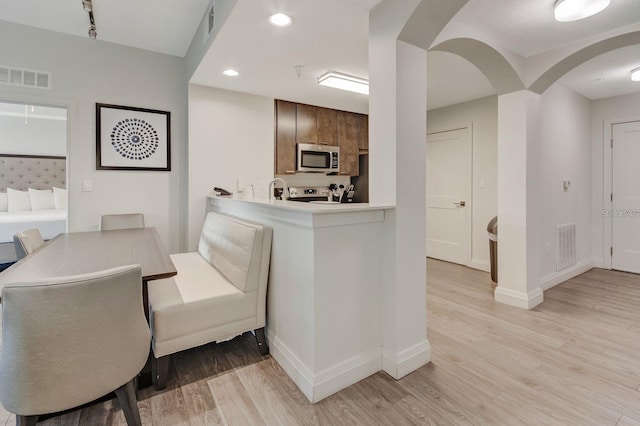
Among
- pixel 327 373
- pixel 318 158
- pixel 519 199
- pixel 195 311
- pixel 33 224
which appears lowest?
pixel 327 373

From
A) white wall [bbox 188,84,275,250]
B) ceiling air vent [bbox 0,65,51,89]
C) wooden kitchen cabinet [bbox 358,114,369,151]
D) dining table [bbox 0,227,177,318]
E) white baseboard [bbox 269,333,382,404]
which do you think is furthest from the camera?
wooden kitchen cabinet [bbox 358,114,369,151]

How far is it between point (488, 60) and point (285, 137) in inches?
91.8

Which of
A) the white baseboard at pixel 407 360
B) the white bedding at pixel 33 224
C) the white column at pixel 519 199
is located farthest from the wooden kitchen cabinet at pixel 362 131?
the white bedding at pixel 33 224

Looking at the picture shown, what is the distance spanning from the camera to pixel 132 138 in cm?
319

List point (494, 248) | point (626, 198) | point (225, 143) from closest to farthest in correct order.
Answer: point (225, 143) < point (494, 248) < point (626, 198)

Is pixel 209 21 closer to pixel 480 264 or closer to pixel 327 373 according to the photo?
pixel 327 373

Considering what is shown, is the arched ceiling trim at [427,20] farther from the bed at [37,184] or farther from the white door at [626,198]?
the bed at [37,184]

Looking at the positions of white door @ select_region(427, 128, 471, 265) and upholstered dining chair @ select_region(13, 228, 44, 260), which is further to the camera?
white door @ select_region(427, 128, 471, 265)

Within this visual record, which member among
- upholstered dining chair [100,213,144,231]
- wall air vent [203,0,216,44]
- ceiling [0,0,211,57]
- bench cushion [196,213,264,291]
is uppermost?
ceiling [0,0,211,57]

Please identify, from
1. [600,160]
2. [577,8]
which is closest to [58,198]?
[577,8]

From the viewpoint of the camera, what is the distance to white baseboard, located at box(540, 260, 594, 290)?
3.43m

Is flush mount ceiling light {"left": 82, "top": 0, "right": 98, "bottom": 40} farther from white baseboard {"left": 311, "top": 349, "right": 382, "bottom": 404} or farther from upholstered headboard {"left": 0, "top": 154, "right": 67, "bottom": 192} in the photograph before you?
upholstered headboard {"left": 0, "top": 154, "right": 67, "bottom": 192}

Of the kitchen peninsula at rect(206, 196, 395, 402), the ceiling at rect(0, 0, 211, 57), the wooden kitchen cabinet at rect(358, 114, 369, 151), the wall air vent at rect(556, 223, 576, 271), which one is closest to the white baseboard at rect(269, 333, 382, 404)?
the kitchen peninsula at rect(206, 196, 395, 402)

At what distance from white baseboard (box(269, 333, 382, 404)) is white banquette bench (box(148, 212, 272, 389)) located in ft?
0.96
